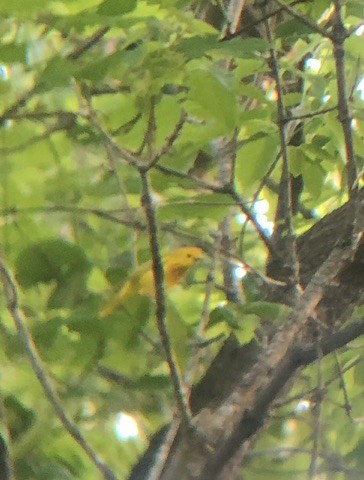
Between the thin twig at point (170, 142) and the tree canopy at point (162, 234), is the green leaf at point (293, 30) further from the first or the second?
the thin twig at point (170, 142)

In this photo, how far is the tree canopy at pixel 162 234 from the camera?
1.69 feet

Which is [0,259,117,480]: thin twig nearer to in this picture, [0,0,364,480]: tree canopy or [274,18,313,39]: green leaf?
[0,0,364,480]: tree canopy

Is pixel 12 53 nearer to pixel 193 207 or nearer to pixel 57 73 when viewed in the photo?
pixel 57 73

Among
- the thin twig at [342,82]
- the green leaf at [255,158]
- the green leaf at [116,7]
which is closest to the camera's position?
the green leaf at [116,7]

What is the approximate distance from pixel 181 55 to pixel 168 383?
0.33 m

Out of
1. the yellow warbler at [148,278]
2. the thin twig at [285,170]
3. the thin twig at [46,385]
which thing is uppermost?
the thin twig at [285,170]

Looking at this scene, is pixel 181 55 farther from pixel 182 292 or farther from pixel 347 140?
pixel 182 292

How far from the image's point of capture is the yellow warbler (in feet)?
2.06

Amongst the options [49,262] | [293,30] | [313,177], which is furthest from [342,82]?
[49,262]

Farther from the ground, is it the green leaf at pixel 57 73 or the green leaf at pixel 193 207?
the green leaf at pixel 193 207

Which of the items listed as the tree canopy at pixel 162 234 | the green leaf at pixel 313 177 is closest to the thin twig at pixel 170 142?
the tree canopy at pixel 162 234

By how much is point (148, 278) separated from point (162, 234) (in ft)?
0.46

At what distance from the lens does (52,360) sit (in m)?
0.66

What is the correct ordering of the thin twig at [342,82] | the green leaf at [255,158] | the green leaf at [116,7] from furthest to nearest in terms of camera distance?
the green leaf at [255,158], the thin twig at [342,82], the green leaf at [116,7]
